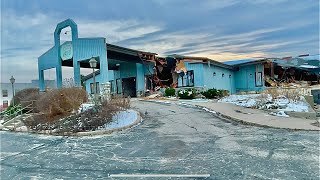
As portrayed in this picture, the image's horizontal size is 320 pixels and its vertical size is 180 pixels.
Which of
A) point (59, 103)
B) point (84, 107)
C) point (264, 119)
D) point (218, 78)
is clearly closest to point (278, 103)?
point (264, 119)

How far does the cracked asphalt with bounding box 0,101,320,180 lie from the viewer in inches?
255

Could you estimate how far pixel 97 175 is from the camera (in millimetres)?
6414

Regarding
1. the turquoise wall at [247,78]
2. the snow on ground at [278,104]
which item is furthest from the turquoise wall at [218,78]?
the snow on ground at [278,104]

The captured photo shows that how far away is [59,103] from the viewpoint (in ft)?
51.2

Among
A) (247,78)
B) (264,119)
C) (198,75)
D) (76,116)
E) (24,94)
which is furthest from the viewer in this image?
(247,78)

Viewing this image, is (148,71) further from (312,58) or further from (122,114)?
(312,58)

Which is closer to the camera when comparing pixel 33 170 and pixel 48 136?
pixel 33 170

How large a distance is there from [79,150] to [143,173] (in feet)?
11.8

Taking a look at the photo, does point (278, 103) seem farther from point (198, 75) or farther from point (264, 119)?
point (198, 75)

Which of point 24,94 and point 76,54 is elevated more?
point 76,54

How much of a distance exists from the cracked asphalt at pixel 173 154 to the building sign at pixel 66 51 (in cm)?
1659

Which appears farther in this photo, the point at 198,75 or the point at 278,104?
the point at 198,75

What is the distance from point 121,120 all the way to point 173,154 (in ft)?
20.7

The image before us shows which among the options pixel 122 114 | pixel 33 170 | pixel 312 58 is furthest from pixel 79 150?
pixel 312 58
